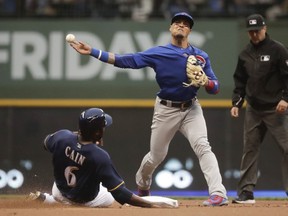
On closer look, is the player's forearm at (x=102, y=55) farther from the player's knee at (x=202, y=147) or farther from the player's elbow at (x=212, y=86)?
the player's knee at (x=202, y=147)

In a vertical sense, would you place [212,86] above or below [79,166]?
above

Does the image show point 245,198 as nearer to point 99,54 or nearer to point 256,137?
point 256,137

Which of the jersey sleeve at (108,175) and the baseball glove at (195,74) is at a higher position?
the baseball glove at (195,74)

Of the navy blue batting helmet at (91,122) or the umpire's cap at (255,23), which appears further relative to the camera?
the umpire's cap at (255,23)

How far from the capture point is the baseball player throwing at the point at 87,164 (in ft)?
26.0

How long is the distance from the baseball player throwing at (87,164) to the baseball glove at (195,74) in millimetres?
1145

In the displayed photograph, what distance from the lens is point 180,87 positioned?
9.14 m

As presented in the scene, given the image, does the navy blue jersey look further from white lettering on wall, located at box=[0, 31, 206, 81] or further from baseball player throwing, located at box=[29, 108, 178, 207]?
white lettering on wall, located at box=[0, 31, 206, 81]

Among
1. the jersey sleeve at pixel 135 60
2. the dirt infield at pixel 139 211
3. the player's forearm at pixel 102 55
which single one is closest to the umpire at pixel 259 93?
the jersey sleeve at pixel 135 60

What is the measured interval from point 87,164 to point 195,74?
1599 mm

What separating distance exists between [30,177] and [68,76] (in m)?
1.59

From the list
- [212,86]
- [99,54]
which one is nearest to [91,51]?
[99,54]

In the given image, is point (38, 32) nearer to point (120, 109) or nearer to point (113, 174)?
point (120, 109)

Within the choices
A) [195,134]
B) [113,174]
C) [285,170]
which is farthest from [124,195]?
[285,170]
